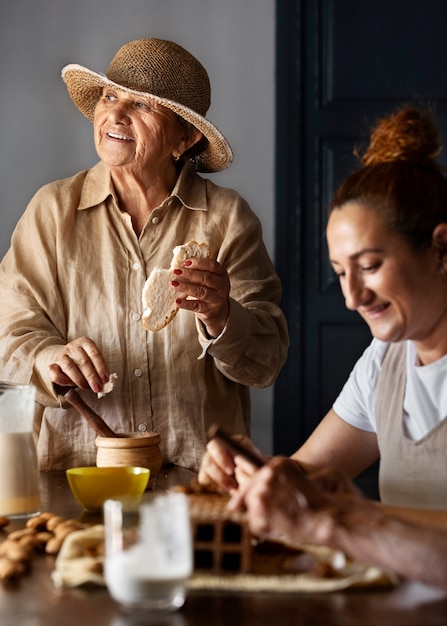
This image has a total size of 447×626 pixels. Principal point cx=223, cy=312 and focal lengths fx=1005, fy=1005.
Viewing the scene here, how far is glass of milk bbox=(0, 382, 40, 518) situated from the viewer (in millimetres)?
1764

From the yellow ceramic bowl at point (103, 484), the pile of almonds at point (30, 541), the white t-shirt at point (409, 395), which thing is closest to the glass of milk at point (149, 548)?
the pile of almonds at point (30, 541)

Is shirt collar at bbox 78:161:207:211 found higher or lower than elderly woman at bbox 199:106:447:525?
higher

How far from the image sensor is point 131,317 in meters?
2.56

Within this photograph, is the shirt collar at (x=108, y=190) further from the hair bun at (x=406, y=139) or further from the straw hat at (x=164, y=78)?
the hair bun at (x=406, y=139)

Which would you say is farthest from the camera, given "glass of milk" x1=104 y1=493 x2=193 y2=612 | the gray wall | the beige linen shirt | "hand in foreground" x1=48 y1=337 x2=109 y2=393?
the gray wall

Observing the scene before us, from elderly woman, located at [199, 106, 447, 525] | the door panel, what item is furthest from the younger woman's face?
the door panel

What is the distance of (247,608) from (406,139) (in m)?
0.99

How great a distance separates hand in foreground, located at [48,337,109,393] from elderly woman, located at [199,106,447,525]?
0.67 meters

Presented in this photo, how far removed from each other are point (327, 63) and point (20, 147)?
1.32m

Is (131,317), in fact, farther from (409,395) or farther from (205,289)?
(409,395)

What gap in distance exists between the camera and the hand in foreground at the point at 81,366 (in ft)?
7.45

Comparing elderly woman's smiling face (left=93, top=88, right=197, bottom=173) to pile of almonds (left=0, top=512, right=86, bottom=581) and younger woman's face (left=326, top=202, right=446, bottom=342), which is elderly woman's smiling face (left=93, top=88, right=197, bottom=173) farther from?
pile of almonds (left=0, top=512, right=86, bottom=581)

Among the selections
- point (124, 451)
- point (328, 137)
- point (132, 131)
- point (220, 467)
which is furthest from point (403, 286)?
point (328, 137)

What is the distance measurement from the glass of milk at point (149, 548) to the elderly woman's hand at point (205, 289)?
3.98 feet
